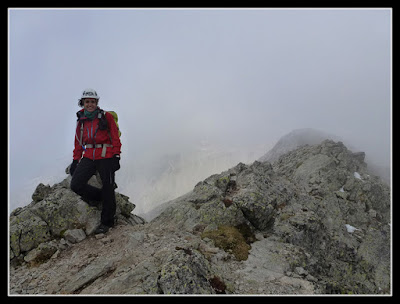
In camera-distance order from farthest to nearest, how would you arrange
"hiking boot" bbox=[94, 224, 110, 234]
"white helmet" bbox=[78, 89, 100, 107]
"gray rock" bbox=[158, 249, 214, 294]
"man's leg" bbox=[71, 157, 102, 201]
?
"man's leg" bbox=[71, 157, 102, 201] → "hiking boot" bbox=[94, 224, 110, 234] → "white helmet" bbox=[78, 89, 100, 107] → "gray rock" bbox=[158, 249, 214, 294]

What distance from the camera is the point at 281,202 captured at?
2358cm

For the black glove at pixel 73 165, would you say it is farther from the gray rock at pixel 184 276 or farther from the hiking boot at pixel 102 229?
the gray rock at pixel 184 276

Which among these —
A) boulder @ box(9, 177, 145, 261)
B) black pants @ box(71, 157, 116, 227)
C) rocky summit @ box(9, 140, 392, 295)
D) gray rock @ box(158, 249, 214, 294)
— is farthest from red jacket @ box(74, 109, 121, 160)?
gray rock @ box(158, 249, 214, 294)

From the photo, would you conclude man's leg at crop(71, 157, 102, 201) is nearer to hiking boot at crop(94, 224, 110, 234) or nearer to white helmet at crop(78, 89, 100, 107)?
hiking boot at crop(94, 224, 110, 234)

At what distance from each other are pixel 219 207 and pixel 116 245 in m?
7.23

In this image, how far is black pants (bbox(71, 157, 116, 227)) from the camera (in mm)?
13875

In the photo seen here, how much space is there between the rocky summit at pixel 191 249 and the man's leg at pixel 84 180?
886mm

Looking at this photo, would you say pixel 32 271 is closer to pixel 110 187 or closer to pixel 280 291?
pixel 110 187

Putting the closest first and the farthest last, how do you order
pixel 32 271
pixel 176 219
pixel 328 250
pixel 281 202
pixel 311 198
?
pixel 32 271
pixel 176 219
pixel 328 250
pixel 281 202
pixel 311 198

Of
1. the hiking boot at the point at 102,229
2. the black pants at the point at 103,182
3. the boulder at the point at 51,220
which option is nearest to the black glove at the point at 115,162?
the black pants at the point at 103,182

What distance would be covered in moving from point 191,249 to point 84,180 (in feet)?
25.3

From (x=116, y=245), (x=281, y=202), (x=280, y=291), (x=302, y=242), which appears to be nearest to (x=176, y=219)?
(x=116, y=245)

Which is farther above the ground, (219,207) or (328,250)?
(219,207)

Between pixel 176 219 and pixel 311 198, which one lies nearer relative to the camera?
pixel 176 219
